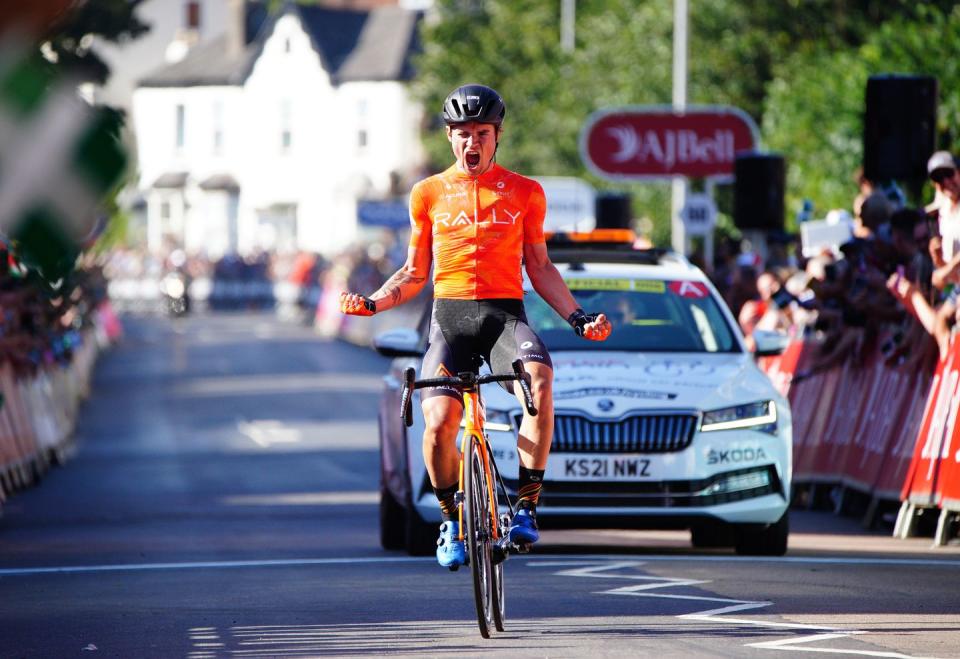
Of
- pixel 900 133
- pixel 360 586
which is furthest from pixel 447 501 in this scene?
pixel 900 133

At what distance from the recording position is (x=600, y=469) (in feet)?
33.1

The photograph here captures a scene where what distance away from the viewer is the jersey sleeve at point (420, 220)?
7.78 m

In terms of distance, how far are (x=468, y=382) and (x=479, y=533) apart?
54 centimetres

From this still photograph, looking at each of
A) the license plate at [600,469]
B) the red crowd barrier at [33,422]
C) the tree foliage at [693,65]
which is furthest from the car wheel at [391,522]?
the tree foliage at [693,65]

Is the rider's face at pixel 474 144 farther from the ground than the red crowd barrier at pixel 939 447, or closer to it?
farther from the ground

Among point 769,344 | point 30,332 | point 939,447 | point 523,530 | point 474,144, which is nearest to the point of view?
point 523,530

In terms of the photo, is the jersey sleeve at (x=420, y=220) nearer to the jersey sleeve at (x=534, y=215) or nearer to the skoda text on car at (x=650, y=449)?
the jersey sleeve at (x=534, y=215)

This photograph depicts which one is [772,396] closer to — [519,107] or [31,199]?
[31,199]

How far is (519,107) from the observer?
5559 centimetres

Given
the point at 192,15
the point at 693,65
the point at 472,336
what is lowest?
the point at 472,336

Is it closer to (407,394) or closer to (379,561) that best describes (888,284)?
(379,561)

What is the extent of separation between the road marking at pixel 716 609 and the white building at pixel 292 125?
8364cm

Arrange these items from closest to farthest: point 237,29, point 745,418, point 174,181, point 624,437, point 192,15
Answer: point 624,437, point 745,418, point 237,29, point 174,181, point 192,15

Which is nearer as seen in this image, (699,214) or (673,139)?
(673,139)
